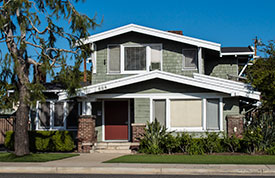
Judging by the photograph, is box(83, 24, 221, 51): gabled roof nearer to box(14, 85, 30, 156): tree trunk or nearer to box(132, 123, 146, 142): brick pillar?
box(132, 123, 146, 142): brick pillar

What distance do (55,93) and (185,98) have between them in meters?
6.78

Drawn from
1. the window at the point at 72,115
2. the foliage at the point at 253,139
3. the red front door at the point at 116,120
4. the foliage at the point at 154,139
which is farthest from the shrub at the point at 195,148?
the window at the point at 72,115

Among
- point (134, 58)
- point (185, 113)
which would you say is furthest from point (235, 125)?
point (134, 58)

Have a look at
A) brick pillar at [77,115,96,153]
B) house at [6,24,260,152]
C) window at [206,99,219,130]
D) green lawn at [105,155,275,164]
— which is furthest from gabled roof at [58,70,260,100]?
green lawn at [105,155,275,164]

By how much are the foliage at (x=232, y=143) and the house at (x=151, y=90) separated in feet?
2.58

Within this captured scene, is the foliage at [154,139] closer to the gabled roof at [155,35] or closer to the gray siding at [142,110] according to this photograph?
the gray siding at [142,110]

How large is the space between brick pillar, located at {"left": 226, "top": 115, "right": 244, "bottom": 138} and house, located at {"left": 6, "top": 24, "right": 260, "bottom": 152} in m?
0.04

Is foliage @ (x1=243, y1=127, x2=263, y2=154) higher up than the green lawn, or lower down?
higher up

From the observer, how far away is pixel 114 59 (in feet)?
68.8

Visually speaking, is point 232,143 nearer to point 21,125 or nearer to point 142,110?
point 142,110

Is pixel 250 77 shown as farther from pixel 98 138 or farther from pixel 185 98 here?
pixel 98 138

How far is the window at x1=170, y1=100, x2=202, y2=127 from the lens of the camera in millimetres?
19297

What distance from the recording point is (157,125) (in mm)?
17984

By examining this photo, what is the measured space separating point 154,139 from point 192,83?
3.18 meters
